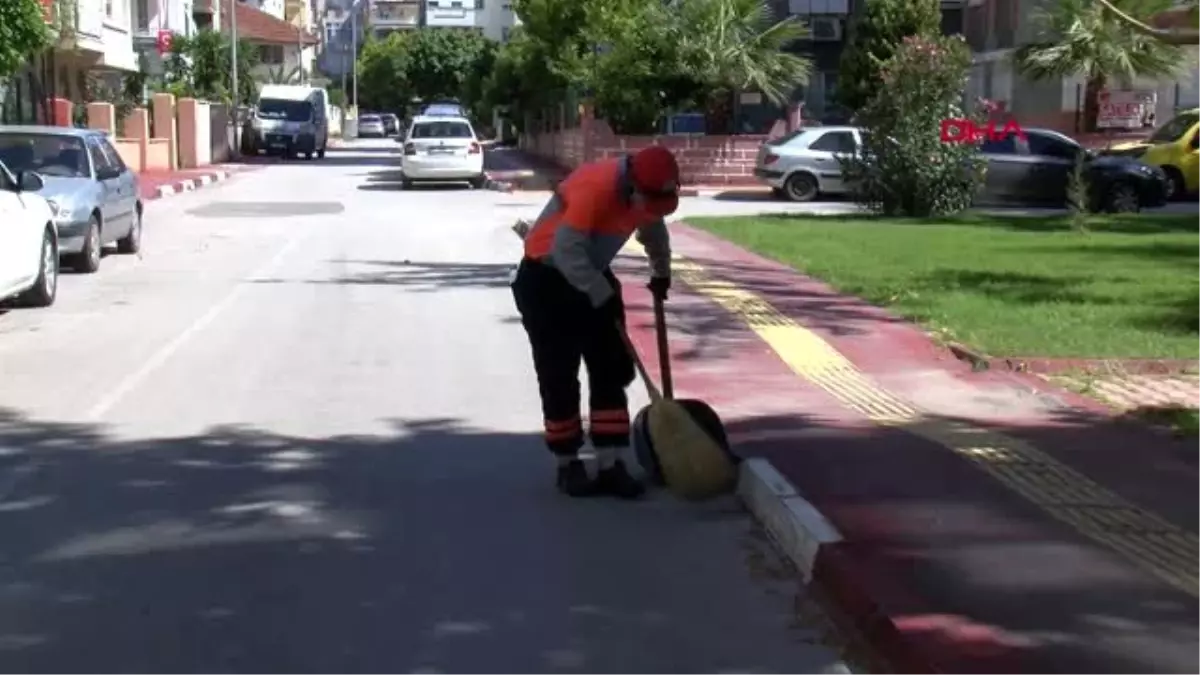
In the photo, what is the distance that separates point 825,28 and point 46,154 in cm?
3596

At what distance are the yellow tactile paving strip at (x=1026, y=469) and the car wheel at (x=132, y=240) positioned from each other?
986cm

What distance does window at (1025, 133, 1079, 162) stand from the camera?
1174 inches

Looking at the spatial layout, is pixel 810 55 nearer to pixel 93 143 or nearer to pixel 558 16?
pixel 558 16

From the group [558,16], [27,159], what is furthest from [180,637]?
[558,16]

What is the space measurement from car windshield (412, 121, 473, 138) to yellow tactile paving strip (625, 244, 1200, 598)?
24.3 m

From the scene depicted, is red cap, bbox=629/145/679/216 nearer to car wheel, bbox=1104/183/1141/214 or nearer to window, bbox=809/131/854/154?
car wheel, bbox=1104/183/1141/214

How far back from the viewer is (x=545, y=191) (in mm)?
35688

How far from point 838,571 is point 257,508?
2859mm

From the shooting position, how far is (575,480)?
316 inches

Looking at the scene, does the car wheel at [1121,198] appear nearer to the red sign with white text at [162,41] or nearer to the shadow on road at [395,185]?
the shadow on road at [395,185]

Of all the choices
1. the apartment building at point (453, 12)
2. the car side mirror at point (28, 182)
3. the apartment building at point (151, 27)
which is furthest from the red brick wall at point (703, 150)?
the apartment building at point (453, 12)

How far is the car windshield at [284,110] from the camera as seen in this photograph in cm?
5659

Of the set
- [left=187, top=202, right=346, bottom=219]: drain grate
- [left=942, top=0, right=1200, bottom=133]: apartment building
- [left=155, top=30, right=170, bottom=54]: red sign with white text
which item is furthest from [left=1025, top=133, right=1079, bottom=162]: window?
[left=155, top=30, right=170, bottom=54]: red sign with white text

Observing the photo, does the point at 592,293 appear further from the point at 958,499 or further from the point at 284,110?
the point at 284,110
